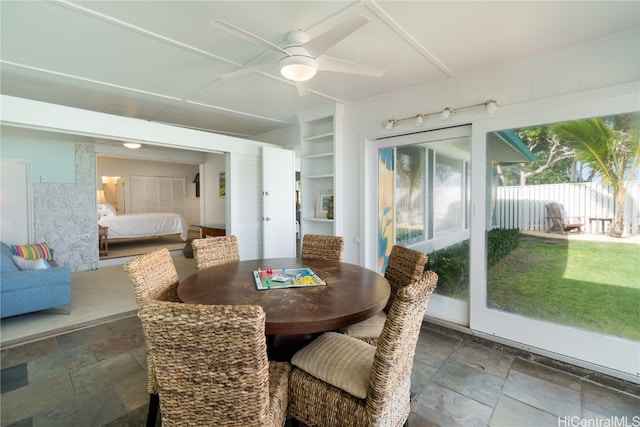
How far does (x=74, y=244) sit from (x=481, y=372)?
6287 millimetres

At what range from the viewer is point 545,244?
2.66m

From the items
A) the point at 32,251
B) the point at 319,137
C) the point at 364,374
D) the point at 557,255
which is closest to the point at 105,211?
the point at 32,251

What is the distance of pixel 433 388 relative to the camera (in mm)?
2102

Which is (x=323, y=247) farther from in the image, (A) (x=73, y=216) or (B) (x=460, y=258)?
(A) (x=73, y=216)

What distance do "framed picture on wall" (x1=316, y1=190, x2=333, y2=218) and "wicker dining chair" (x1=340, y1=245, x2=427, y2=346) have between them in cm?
185

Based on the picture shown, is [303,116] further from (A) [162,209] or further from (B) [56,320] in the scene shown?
(A) [162,209]

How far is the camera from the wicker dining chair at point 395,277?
189cm

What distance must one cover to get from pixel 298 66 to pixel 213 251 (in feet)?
5.48

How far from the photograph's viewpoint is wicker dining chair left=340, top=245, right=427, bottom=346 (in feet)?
6.21

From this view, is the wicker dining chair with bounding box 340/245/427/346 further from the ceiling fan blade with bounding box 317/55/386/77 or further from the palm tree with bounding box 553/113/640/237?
the palm tree with bounding box 553/113/640/237

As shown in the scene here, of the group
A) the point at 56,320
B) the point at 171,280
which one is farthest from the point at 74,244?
the point at 171,280

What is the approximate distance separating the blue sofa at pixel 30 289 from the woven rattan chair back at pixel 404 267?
136 inches

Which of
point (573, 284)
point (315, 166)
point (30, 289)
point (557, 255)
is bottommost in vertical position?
point (30, 289)

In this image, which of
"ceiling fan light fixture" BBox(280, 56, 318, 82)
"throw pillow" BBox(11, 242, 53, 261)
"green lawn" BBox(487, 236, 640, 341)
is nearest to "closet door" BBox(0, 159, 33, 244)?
"throw pillow" BBox(11, 242, 53, 261)
